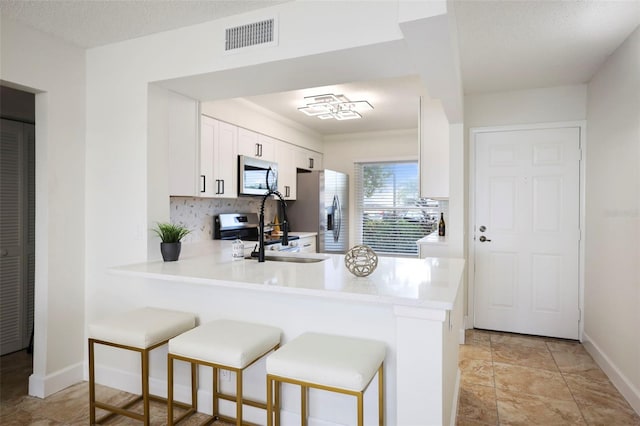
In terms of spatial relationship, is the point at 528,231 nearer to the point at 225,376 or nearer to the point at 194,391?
the point at 225,376

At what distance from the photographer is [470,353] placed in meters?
3.36

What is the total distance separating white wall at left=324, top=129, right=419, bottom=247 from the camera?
5.70m

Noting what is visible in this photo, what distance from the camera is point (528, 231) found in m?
3.79

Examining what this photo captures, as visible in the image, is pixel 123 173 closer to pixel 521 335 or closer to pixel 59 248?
pixel 59 248

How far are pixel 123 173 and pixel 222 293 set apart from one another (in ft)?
3.67

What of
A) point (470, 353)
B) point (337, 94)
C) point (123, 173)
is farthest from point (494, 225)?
point (123, 173)

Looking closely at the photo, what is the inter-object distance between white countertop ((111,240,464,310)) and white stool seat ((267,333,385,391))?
0.25 metres

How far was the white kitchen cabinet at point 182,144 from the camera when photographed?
9.12 ft

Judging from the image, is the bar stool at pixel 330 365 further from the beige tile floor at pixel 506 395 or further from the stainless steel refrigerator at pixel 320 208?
the stainless steel refrigerator at pixel 320 208

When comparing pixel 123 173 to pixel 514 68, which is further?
pixel 514 68

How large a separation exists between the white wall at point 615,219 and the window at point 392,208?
2.37 metres

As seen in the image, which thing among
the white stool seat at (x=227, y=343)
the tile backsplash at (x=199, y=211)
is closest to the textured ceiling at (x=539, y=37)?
the white stool seat at (x=227, y=343)

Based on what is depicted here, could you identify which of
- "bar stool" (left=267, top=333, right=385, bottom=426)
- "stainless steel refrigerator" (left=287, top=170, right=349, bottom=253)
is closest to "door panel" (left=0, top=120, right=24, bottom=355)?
"bar stool" (left=267, top=333, right=385, bottom=426)

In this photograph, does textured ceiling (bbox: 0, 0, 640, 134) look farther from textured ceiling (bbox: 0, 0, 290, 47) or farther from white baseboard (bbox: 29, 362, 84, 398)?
white baseboard (bbox: 29, 362, 84, 398)
